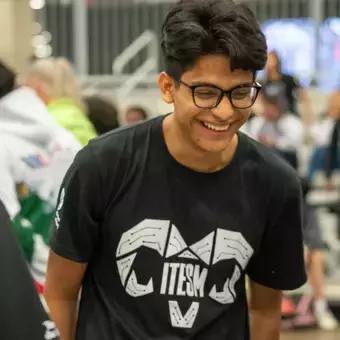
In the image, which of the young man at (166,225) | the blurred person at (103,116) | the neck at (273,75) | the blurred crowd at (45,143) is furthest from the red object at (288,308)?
the young man at (166,225)

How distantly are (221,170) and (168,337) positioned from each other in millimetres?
436

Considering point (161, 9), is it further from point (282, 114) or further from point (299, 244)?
point (299, 244)

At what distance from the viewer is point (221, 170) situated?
82.7 inches

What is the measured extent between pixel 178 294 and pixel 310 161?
20.8ft

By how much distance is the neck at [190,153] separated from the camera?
6.75ft

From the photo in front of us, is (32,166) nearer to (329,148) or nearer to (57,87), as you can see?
(57,87)

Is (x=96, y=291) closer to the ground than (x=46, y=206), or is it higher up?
higher up

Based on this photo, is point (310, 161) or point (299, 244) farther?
point (310, 161)

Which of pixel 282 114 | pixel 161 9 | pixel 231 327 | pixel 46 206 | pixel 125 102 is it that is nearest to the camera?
pixel 231 327

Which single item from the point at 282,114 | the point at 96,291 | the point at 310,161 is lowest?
the point at 310,161

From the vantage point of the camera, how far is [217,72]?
191 centimetres

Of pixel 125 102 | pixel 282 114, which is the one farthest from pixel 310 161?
pixel 125 102

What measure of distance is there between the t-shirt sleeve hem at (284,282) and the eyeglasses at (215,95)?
540mm

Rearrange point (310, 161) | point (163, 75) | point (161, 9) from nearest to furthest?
point (163, 75) < point (310, 161) < point (161, 9)
